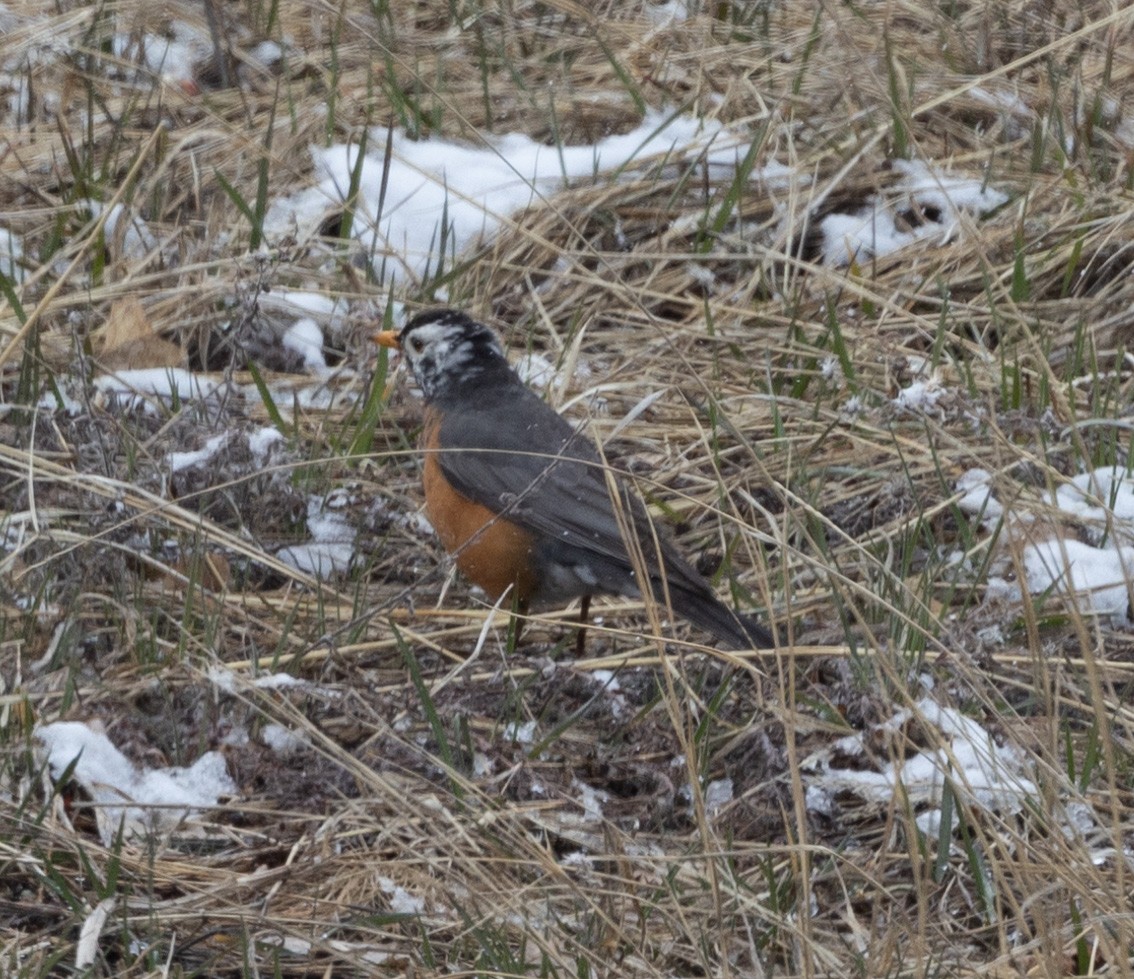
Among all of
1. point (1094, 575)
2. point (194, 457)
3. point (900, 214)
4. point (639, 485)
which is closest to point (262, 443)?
point (194, 457)

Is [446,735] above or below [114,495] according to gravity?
below

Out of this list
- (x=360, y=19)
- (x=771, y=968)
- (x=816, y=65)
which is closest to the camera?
(x=771, y=968)

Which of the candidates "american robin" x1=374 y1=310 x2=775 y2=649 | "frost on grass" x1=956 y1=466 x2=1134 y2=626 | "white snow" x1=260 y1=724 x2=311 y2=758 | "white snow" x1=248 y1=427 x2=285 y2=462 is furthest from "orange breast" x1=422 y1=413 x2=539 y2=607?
"frost on grass" x1=956 y1=466 x2=1134 y2=626

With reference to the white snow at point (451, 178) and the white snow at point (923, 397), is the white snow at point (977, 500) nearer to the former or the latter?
the white snow at point (923, 397)

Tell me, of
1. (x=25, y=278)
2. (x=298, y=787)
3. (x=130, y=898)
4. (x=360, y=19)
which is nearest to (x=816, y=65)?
(x=360, y=19)

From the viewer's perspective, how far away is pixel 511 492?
4.25m

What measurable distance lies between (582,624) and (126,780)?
118 cm

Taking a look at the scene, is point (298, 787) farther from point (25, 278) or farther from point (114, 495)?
point (25, 278)

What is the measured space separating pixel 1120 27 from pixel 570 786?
13.5ft

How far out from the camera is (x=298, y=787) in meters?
3.26

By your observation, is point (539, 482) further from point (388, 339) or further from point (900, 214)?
point (900, 214)

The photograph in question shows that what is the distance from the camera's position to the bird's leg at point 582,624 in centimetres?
403

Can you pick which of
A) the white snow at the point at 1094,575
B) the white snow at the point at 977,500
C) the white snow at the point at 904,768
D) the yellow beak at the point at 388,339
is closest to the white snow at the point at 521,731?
the white snow at the point at 904,768

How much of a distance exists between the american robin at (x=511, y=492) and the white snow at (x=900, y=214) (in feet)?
4.67
